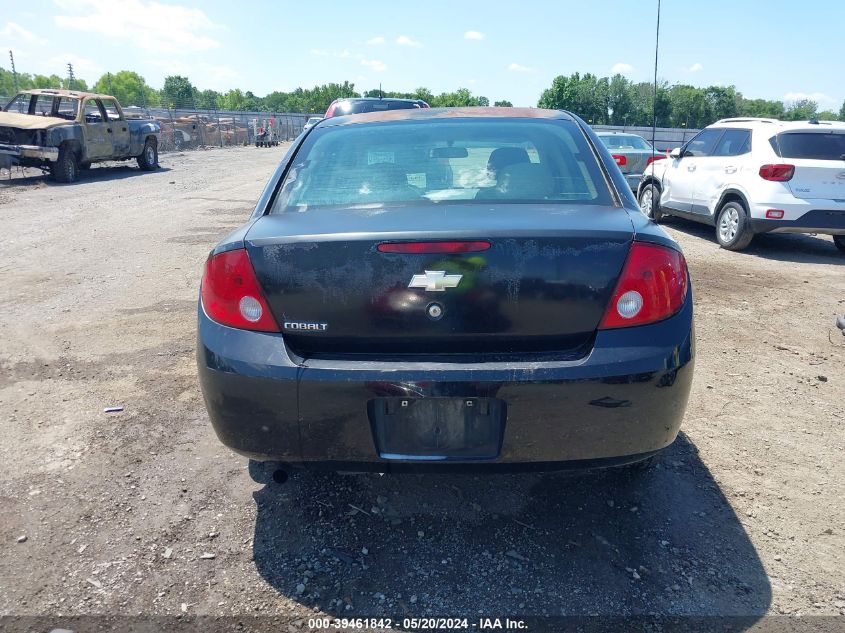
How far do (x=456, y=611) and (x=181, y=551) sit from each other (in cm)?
112

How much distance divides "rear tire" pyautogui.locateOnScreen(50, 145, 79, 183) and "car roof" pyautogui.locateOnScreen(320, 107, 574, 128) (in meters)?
14.0

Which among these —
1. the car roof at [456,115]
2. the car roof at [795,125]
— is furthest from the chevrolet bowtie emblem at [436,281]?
the car roof at [795,125]

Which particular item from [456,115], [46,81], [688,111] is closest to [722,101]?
[688,111]

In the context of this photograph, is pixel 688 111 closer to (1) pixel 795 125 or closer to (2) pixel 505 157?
(1) pixel 795 125

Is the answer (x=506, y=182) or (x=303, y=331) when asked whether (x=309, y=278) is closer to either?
(x=303, y=331)

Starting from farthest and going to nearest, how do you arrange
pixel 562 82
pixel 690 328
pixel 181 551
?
pixel 562 82 → pixel 181 551 → pixel 690 328

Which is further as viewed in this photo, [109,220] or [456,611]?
[109,220]

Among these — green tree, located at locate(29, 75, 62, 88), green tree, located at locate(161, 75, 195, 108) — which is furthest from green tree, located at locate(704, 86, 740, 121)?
green tree, located at locate(29, 75, 62, 88)

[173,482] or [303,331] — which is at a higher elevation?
[303,331]

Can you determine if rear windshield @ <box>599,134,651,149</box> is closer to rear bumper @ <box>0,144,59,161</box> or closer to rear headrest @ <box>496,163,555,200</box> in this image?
rear bumper @ <box>0,144,59,161</box>

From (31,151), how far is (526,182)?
15049 mm

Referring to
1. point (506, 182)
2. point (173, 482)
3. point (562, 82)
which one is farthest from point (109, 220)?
point (562, 82)

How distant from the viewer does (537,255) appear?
2.21m

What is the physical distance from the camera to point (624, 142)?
49.6 feet
